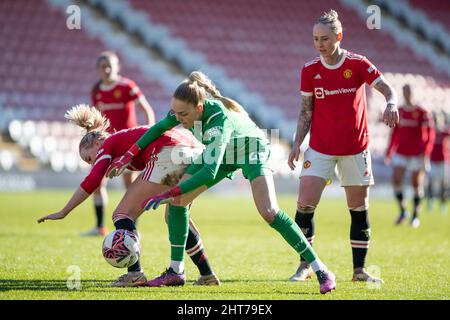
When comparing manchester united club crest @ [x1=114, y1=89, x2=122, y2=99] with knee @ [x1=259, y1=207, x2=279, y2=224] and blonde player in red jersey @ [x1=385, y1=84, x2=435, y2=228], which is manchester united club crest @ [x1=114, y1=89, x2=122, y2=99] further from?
blonde player in red jersey @ [x1=385, y1=84, x2=435, y2=228]

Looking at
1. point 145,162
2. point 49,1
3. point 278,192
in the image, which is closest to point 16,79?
point 49,1

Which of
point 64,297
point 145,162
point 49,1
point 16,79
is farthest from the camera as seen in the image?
point 49,1

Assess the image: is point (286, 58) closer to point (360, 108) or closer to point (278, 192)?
point (278, 192)

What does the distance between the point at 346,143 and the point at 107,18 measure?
71.4ft

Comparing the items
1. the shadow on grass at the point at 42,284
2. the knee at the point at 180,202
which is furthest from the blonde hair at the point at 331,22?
the shadow on grass at the point at 42,284

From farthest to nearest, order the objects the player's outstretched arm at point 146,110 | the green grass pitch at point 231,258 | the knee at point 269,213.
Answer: the player's outstretched arm at point 146,110
the green grass pitch at point 231,258
the knee at point 269,213

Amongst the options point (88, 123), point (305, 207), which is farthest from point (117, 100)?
point (305, 207)

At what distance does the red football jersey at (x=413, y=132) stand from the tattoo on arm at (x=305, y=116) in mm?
7303

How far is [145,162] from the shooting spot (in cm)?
647

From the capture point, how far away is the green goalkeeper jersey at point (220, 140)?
5535 mm

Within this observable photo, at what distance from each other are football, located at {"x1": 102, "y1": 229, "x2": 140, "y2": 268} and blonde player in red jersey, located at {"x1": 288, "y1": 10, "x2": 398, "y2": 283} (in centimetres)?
152

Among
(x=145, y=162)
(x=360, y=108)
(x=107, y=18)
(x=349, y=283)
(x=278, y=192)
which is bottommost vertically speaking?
(x=278, y=192)

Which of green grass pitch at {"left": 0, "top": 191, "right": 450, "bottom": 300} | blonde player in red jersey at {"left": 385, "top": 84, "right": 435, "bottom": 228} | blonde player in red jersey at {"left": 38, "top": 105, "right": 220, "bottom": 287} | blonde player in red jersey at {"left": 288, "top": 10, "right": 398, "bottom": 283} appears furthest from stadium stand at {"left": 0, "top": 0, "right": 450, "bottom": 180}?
blonde player in red jersey at {"left": 288, "top": 10, "right": 398, "bottom": 283}

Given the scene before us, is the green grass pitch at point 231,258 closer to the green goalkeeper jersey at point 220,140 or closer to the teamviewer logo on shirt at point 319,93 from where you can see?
the green goalkeeper jersey at point 220,140
